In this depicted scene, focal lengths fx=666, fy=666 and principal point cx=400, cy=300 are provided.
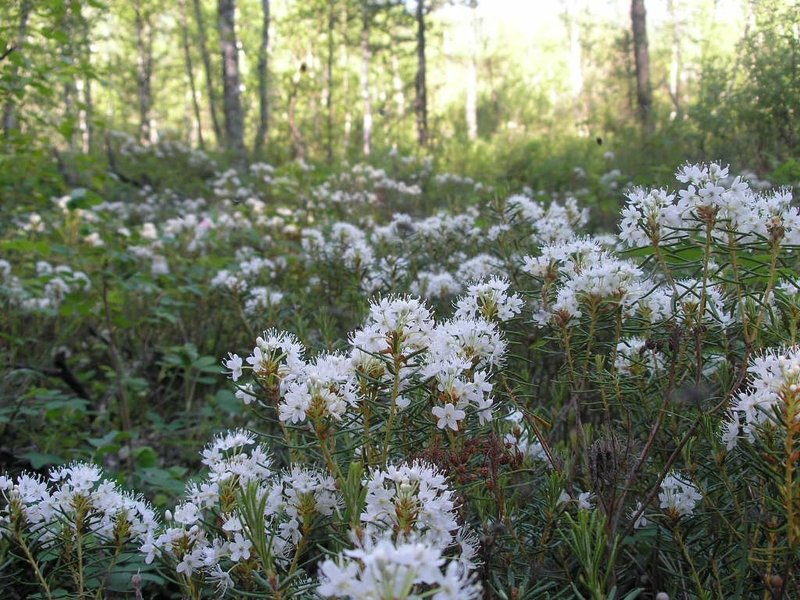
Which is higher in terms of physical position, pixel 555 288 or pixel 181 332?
pixel 555 288

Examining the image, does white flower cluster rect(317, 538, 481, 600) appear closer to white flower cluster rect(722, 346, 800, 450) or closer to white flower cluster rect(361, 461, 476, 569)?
white flower cluster rect(361, 461, 476, 569)

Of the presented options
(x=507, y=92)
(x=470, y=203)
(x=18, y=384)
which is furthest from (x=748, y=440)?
(x=507, y=92)

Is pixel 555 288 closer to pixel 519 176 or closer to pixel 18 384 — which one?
pixel 18 384

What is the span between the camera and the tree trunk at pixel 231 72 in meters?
12.7

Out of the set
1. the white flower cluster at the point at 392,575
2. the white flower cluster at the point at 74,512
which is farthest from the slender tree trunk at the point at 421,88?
the white flower cluster at the point at 392,575

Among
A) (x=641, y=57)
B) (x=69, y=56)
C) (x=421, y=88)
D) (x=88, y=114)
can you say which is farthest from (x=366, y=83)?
(x=69, y=56)

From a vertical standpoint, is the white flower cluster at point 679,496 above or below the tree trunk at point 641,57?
below

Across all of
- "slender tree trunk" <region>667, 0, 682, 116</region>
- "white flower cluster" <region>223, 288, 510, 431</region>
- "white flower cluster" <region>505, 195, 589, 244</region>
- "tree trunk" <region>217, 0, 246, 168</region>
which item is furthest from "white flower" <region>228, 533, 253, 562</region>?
"tree trunk" <region>217, 0, 246, 168</region>

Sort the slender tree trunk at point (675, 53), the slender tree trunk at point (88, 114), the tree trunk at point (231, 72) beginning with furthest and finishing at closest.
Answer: the slender tree trunk at point (675, 53), the tree trunk at point (231, 72), the slender tree trunk at point (88, 114)

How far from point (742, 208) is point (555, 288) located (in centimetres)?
58

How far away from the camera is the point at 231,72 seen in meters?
13.3

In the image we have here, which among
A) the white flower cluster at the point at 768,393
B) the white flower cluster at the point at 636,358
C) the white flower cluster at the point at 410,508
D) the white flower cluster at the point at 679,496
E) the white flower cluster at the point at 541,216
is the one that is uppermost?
the white flower cluster at the point at 541,216

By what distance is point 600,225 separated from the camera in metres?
6.93

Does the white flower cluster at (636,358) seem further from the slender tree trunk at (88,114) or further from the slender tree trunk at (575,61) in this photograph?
the slender tree trunk at (575,61)
